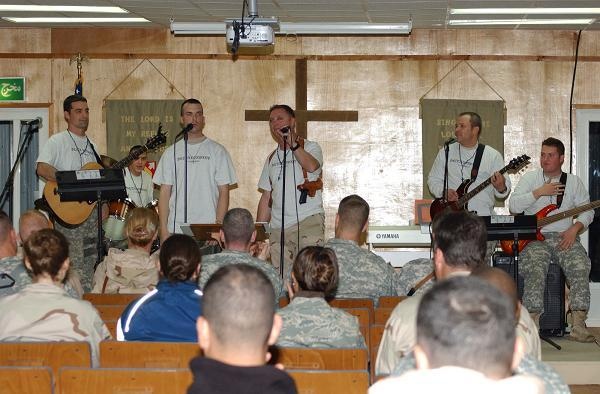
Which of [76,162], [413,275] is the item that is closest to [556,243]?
[413,275]

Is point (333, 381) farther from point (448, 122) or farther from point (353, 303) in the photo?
point (448, 122)

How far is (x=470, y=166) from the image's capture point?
356 inches

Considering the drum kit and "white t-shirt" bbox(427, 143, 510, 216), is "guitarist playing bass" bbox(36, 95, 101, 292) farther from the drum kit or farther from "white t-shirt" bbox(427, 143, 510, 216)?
"white t-shirt" bbox(427, 143, 510, 216)

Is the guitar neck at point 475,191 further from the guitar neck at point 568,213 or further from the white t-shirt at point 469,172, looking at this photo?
the guitar neck at point 568,213

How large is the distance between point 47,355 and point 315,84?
23.4 feet

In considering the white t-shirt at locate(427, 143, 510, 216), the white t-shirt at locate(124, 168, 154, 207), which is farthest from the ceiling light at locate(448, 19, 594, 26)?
the white t-shirt at locate(124, 168, 154, 207)

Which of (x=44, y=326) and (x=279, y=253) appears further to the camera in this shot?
(x=279, y=253)

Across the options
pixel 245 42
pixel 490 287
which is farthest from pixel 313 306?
pixel 245 42

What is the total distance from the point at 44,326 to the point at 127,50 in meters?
6.87

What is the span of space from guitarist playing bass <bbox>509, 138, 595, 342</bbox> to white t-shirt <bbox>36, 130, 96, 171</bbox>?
389cm

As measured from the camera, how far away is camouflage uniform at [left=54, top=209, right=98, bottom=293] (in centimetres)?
850

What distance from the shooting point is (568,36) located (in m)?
10.5

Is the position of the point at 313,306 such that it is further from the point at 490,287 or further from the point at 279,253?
the point at 279,253

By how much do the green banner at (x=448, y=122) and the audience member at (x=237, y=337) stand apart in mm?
8003
